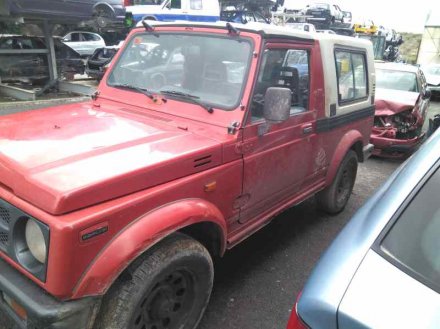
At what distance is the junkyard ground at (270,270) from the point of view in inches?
115

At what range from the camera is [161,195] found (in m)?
2.22

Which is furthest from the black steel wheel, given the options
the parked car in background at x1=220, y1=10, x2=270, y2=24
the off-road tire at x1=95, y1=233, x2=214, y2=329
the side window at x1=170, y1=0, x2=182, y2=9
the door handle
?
the parked car in background at x1=220, y1=10, x2=270, y2=24

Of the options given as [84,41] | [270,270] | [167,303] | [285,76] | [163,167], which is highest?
[285,76]

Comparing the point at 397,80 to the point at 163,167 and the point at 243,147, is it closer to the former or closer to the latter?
the point at 243,147

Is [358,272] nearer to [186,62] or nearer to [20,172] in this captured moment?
[20,172]

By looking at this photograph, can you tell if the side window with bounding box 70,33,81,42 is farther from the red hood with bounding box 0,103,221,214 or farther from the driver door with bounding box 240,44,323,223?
the driver door with bounding box 240,44,323,223

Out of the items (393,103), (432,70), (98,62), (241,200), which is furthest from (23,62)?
(432,70)

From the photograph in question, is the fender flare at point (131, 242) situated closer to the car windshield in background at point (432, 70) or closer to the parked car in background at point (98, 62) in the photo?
the parked car in background at point (98, 62)

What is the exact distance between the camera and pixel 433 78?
54.9ft

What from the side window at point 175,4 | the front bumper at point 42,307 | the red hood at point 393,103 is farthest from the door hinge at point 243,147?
the side window at point 175,4

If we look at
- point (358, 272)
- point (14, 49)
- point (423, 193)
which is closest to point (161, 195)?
point (358, 272)

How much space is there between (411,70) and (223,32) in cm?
736

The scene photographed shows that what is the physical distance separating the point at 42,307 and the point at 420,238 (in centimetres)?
166

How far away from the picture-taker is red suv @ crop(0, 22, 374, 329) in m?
1.91
